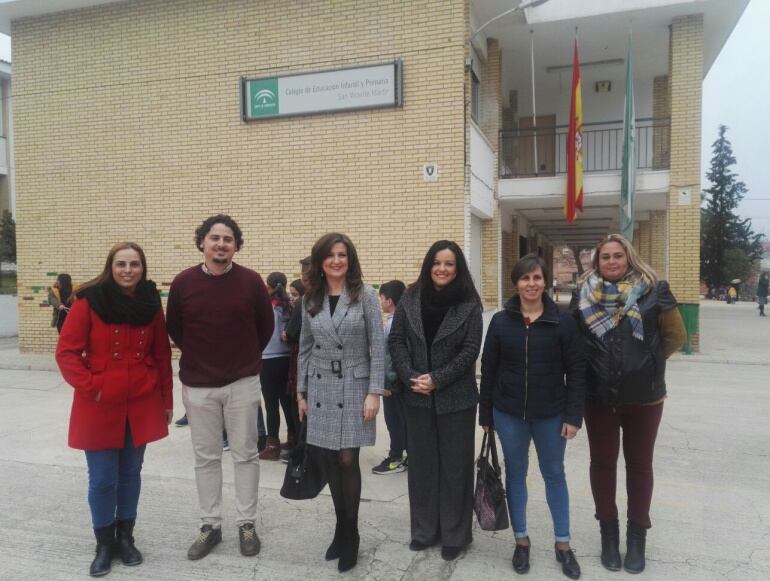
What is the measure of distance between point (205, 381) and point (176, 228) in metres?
7.77

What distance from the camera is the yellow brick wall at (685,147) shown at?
1073 centimetres

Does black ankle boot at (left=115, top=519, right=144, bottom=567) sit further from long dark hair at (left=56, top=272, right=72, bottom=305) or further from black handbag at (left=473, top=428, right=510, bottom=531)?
long dark hair at (left=56, top=272, right=72, bottom=305)

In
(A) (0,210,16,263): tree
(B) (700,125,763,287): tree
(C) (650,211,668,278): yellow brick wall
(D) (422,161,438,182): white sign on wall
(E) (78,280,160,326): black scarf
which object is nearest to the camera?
(E) (78,280,160,326): black scarf

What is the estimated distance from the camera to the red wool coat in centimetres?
315

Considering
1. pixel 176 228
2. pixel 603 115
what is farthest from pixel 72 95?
pixel 603 115

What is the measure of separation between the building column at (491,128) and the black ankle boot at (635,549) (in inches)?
337

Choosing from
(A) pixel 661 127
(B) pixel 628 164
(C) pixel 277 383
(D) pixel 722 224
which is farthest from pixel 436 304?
(D) pixel 722 224

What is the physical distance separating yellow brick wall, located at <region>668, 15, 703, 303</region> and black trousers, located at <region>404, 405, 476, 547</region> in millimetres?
9031

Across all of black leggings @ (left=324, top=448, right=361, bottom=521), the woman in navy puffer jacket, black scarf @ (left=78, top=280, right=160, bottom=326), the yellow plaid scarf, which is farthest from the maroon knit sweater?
the yellow plaid scarf

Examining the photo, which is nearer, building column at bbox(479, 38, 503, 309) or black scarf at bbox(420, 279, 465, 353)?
black scarf at bbox(420, 279, 465, 353)

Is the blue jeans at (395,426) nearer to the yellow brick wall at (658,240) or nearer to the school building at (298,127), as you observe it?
the school building at (298,127)

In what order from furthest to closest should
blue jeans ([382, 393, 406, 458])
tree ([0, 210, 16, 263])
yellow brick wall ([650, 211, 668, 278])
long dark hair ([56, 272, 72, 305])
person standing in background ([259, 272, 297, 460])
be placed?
tree ([0, 210, 16, 263]) < yellow brick wall ([650, 211, 668, 278]) < long dark hair ([56, 272, 72, 305]) < person standing in background ([259, 272, 297, 460]) < blue jeans ([382, 393, 406, 458])

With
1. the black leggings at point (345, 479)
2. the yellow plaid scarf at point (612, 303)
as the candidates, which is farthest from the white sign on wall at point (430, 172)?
the black leggings at point (345, 479)

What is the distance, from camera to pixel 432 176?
361 inches
